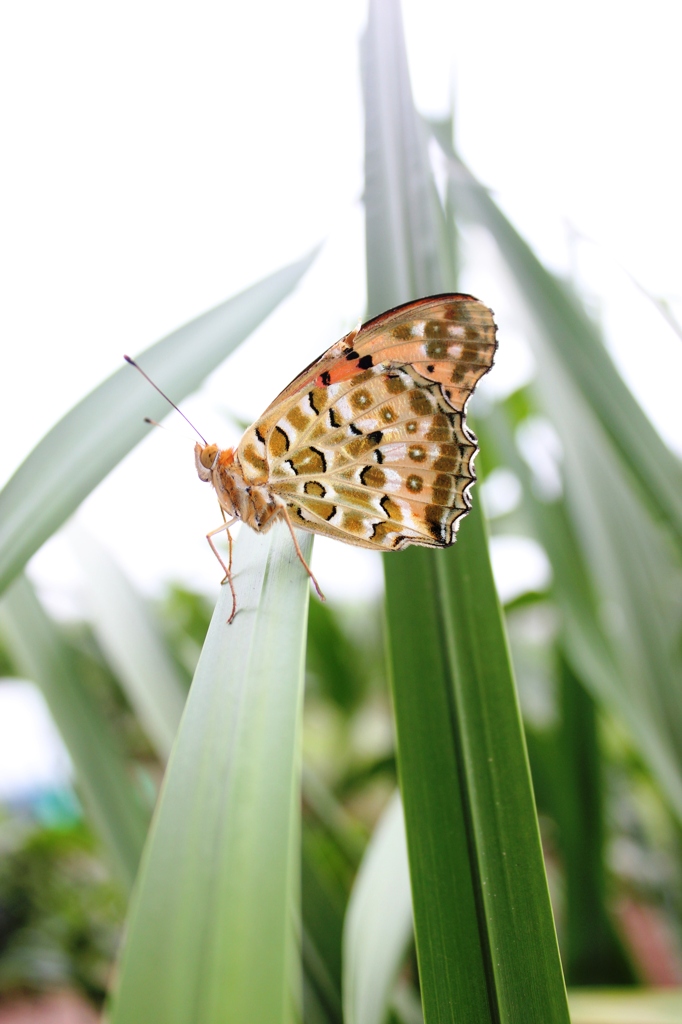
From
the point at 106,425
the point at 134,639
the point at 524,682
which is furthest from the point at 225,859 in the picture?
the point at 524,682

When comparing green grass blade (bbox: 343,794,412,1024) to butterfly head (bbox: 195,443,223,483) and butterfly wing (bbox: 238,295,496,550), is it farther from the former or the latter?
butterfly head (bbox: 195,443,223,483)

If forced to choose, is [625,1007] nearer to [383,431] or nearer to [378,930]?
[378,930]

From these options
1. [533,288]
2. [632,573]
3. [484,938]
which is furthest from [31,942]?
[533,288]

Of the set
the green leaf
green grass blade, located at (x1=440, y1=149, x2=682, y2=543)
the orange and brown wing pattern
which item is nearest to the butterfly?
the orange and brown wing pattern

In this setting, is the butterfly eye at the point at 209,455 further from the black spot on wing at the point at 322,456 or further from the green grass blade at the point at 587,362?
the green grass blade at the point at 587,362

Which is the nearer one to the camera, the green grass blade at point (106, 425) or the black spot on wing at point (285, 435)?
the green grass blade at point (106, 425)

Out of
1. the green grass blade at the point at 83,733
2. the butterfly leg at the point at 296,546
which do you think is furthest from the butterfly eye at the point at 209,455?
the green grass blade at the point at 83,733

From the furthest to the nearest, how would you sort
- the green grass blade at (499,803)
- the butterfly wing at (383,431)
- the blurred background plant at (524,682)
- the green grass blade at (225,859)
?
the blurred background plant at (524,682) < the butterfly wing at (383,431) < the green grass blade at (499,803) < the green grass blade at (225,859)

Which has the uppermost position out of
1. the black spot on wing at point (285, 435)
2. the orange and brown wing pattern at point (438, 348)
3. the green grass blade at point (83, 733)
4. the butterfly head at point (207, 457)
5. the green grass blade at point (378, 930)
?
the orange and brown wing pattern at point (438, 348)
